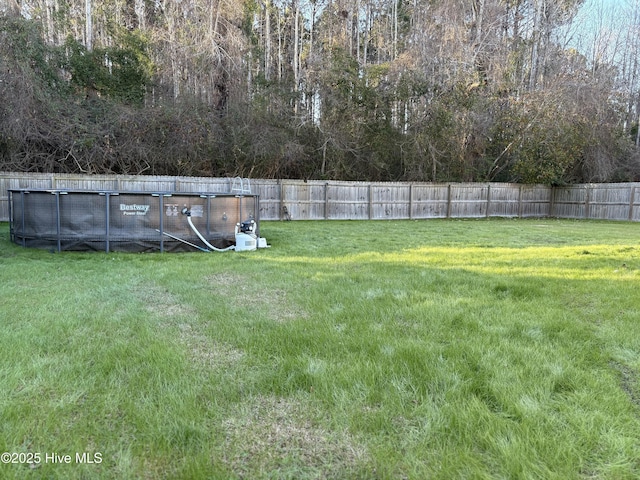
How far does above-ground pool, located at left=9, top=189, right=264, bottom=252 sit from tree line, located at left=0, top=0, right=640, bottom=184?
6.50 metres

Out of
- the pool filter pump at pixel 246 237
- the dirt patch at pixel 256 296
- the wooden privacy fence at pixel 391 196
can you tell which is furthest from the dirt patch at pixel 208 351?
the wooden privacy fence at pixel 391 196

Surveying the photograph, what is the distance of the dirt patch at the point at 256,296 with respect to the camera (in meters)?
3.64

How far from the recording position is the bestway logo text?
723cm

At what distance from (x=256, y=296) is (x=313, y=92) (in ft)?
46.5

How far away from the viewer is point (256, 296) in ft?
13.9

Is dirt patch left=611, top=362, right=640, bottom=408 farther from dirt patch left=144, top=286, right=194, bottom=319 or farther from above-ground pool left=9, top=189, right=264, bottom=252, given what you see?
above-ground pool left=9, top=189, right=264, bottom=252

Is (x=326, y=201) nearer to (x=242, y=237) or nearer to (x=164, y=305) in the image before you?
(x=242, y=237)

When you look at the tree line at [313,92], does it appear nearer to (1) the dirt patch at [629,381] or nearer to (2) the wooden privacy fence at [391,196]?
(2) the wooden privacy fence at [391,196]

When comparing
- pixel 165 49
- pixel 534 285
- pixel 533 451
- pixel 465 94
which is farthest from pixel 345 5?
pixel 533 451

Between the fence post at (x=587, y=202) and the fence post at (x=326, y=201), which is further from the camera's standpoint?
the fence post at (x=587, y=202)

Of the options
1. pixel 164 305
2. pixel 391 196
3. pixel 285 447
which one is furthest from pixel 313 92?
pixel 285 447

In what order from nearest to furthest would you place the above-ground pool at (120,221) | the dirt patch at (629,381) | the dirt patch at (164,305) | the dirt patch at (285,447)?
the dirt patch at (285,447) → the dirt patch at (629,381) → the dirt patch at (164,305) → the above-ground pool at (120,221)

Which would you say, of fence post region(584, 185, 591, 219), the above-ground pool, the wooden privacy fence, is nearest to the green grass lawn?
the above-ground pool

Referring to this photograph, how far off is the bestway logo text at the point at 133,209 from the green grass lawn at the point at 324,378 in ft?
8.55
